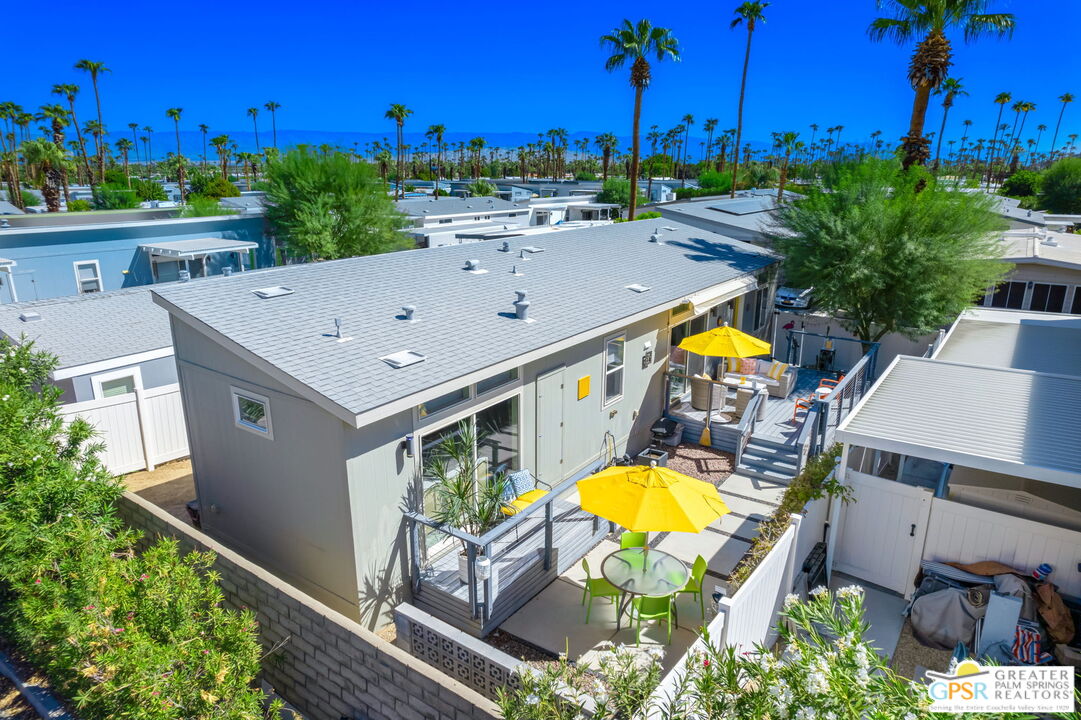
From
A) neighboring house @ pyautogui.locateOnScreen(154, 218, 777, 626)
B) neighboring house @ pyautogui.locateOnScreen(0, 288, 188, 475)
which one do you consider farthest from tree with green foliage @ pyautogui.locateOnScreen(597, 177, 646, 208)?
neighboring house @ pyautogui.locateOnScreen(0, 288, 188, 475)

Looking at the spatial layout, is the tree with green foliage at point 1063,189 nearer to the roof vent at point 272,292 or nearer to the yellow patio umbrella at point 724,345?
the yellow patio umbrella at point 724,345

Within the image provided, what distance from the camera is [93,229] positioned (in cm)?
2195

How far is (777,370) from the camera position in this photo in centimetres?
1562

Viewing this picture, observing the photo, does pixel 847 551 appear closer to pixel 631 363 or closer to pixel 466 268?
pixel 631 363

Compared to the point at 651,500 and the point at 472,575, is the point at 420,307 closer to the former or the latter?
the point at 472,575

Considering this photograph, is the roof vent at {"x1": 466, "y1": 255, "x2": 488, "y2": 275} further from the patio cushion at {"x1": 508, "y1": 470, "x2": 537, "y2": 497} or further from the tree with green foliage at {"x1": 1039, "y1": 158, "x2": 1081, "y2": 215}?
the tree with green foliage at {"x1": 1039, "y1": 158, "x2": 1081, "y2": 215}

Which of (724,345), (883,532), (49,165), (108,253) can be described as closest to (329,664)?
(883,532)

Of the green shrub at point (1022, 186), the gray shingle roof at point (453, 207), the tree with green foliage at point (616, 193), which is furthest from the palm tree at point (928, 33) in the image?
the green shrub at point (1022, 186)

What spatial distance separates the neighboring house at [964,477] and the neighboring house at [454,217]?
81.6 feet

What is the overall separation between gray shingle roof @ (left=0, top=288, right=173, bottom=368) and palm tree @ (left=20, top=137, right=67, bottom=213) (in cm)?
3648

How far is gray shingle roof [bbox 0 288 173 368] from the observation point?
1262cm

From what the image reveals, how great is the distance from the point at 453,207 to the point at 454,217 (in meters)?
3.15

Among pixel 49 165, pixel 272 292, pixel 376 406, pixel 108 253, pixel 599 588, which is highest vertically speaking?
pixel 49 165

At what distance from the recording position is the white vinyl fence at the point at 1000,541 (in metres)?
7.35
